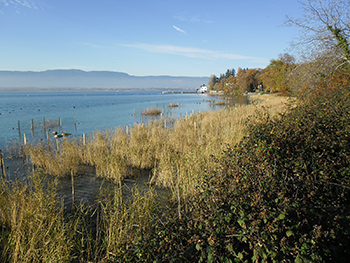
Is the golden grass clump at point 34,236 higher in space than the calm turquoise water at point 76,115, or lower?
higher

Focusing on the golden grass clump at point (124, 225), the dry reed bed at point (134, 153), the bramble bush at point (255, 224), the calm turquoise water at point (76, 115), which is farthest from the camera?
the calm turquoise water at point (76, 115)

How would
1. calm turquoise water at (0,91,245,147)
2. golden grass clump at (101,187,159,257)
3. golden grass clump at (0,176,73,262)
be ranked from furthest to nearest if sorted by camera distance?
calm turquoise water at (0,91,245,147), golden grass clump at (101,187,159,257), golden grass clump at (0,176,73,262)

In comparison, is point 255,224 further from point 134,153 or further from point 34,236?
point 134,153

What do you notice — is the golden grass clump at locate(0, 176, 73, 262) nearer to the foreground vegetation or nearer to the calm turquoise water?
the foreground vegetation

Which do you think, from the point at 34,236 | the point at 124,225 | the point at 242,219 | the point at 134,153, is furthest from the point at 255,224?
the point at 134,153

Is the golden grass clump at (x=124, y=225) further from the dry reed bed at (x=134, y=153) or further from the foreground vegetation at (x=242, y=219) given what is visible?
the dry reed bed at (x=134, y=153)

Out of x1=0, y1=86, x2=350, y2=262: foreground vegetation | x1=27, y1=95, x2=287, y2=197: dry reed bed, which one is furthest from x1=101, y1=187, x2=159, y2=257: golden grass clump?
x1=27, y1=95, x2=287, y2=197: dry reed bed

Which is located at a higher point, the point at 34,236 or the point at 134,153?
the point at 34,236

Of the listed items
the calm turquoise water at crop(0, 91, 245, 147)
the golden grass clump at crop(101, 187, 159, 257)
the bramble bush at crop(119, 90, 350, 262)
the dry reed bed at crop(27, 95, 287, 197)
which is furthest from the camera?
the calm turquoise water at crop(0, 91, 245, 147)

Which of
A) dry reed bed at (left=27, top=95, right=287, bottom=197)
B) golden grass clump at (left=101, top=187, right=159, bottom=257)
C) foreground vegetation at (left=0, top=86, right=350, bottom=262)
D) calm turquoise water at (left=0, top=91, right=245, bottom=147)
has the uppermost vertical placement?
foreground vegetation at (left=0, top=86, right=350, bottom=262)

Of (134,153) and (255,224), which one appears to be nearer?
(255,224)

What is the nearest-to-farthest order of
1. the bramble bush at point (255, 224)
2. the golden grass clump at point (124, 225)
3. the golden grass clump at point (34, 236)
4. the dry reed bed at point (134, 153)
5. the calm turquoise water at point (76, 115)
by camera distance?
the bramble bush at point (255, 224) < the golden grass clump at point (34, 236) < the golden grass clump at point (124, 225) < the dry reed bed at point (134, 153) < the calm turquoise water at point (76, 115)

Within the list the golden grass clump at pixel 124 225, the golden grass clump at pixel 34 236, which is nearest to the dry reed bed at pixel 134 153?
the golden grass clump at pixel 124 225

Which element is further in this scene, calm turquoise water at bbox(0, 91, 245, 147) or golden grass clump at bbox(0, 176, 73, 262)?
calm turquoise water at bbox(0, 91, 245, 147)
